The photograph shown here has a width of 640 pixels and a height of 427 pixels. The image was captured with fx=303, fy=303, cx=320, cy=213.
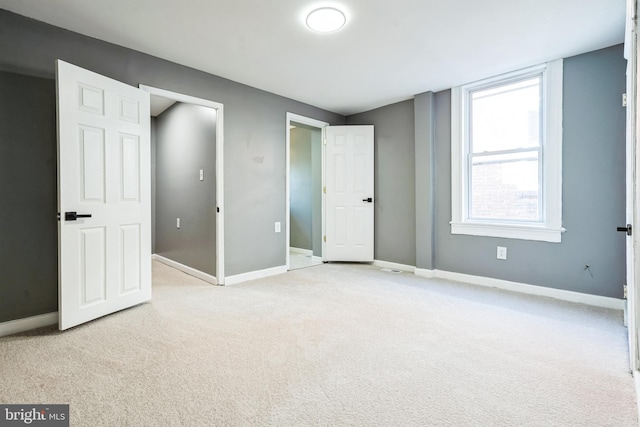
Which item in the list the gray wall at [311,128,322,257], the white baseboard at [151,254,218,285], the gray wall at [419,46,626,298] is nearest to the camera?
the gray wall at [419,46,626,298]

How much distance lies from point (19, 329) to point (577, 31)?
4.87 m

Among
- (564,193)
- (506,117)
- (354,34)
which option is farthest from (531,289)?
(354,34)

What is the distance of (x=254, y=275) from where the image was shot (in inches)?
147

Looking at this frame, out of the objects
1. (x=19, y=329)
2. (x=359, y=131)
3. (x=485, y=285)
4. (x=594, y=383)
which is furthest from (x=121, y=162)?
(x=485, y=285)

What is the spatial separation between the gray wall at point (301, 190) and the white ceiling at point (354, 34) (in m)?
2.20

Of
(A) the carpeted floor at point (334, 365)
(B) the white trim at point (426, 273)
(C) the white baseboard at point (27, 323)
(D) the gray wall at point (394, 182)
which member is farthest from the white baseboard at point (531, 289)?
(C) the white baseboard at point (27, 323)

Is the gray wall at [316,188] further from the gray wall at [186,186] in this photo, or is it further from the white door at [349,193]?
the gray wall at [186,186]

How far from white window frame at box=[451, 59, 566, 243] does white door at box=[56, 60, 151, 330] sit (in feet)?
11.0

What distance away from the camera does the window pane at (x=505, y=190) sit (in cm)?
316

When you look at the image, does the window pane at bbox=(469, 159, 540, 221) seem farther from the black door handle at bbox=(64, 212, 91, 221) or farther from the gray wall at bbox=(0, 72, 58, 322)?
the gray wall at bbox=(0, 72, 58, 322)

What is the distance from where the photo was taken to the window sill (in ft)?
9.80

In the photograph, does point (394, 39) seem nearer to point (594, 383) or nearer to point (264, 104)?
point (264, 104)

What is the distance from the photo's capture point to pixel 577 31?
2434mm

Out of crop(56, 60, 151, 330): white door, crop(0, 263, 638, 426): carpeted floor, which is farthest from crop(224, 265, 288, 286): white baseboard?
crop(56, 60, 151, 330): white door
